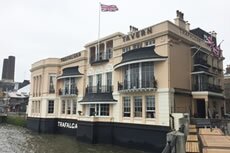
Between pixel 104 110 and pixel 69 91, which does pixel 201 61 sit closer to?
pixel 104 110

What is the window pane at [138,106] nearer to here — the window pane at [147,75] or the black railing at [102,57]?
the window pane at [147,75]

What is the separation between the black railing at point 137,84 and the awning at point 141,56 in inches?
72.5

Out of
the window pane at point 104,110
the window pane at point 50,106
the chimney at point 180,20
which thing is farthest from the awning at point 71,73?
the chimney at point 180,20

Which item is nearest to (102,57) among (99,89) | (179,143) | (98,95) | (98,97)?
(99,89)

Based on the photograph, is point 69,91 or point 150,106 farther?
point 69,91

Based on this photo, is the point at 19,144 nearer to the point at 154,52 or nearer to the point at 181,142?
the point at 154,52

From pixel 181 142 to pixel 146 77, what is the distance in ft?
45.6

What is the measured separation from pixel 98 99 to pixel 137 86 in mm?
5766

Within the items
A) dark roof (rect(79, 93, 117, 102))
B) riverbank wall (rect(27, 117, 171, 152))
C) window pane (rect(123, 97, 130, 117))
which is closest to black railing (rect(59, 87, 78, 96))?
dark roof (rect(79, 93, 117, 102))

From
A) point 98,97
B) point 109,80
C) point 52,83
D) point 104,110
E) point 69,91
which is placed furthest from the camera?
point 52,83

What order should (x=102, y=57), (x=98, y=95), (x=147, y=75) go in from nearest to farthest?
1. (x=147, y=75)
2. (x=98, y=95)
3. (x=102, y=57)

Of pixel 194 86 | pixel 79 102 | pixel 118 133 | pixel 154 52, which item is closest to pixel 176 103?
pixel 194 86

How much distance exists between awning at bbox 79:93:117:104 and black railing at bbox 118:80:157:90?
182cm

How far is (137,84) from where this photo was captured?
69.1 ft
